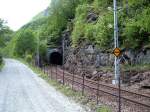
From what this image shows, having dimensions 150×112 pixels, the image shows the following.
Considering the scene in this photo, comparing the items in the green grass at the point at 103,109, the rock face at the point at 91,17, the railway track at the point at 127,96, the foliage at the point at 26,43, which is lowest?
the green grass at the point at 103,109

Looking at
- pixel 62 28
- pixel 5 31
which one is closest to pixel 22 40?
pixel 62 28

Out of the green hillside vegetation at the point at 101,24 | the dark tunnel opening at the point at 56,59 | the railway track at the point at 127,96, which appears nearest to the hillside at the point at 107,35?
the green hillside vegetation at the point at 101,24

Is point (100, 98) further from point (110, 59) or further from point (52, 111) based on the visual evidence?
point (110, 59)

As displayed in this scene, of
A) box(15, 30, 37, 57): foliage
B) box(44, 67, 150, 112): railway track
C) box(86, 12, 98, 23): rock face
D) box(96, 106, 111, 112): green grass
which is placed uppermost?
box(86, 12, 98, 23): rock face

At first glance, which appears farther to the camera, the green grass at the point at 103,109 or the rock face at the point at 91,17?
the rock face at the point at 91,17

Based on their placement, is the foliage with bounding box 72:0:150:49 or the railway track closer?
the railway track

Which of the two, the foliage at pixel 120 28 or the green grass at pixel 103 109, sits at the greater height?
the foliage at pixel 120 28

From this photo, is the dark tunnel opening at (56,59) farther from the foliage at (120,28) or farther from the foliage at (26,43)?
the foliage at (120,28)

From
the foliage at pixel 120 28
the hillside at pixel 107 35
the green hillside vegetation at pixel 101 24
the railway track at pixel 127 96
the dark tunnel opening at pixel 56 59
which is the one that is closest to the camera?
the railway track at pixel 127 96

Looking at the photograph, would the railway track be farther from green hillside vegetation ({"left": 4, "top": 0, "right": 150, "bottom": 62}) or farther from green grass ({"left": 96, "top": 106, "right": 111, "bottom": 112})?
green hillside vegetation ({"left": 4, "top": 0, "right": 150, "bottom": 62})

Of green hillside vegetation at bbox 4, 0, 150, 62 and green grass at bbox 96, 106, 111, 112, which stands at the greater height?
green hillside vegetation at bbox 4, 0, 150, 62

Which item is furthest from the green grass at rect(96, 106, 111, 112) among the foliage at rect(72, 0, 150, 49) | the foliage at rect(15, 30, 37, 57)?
the foliage at rect(15, 30, 37, 57)

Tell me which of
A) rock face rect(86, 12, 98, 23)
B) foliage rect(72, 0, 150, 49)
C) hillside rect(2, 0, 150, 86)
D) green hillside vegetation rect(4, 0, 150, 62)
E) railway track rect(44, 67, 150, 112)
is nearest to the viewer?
railway track rect(44, 67, 150, 112)

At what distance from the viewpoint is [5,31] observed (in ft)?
175
